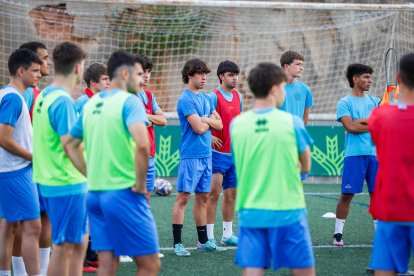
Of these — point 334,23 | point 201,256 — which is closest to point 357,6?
point 334,23

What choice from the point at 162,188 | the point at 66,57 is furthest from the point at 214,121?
the point at 162,188

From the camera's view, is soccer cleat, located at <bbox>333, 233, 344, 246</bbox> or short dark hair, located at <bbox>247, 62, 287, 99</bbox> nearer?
short dark hair, located at <bbox>247, 62, 287, 99</bbox>

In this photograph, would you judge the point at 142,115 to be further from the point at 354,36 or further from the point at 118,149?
the point at 354,36

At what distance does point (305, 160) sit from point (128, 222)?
1281 millimetres

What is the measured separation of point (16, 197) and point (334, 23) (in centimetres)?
1484

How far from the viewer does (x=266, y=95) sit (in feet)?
16.7

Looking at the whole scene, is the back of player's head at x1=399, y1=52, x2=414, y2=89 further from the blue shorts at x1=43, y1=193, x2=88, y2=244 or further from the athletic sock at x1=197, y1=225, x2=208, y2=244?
the athletic sock at x1=197, y1=225, x2=208, y2=244

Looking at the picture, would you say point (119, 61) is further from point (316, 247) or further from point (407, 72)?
point (316, 247)

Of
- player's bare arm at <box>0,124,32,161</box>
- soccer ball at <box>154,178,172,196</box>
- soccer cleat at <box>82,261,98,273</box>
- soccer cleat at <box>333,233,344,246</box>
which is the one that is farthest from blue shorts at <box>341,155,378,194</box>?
soccer ball at <box>154,178,172,196</box>

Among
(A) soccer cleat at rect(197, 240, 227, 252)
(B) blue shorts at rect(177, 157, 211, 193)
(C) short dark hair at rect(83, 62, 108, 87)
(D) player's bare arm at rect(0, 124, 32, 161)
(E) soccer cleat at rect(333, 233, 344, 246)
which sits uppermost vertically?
(C) short dark hair at rect(83, 62, 108, 87)

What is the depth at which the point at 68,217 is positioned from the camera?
5.69 m

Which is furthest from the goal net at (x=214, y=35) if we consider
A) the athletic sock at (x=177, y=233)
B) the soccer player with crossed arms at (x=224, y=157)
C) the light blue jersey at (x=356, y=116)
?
the athletic sock at (x=177, y=233)

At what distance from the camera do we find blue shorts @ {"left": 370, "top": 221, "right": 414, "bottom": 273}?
16.6 ft

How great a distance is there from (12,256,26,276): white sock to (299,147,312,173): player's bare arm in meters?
2.97
